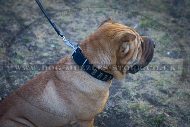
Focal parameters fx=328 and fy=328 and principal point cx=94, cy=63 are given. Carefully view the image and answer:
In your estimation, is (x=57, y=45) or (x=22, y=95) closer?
(x=22, y=95)

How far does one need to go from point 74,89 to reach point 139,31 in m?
3.24

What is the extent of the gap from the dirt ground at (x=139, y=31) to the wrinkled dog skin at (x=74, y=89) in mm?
1025

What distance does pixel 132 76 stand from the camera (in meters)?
5.73

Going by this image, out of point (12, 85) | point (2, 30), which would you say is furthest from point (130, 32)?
point (2, 30)

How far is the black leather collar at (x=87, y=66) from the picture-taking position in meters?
3.83

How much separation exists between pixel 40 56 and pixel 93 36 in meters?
2.43

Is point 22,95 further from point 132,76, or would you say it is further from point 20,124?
point 132,76

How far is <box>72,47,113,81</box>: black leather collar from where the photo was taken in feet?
12.6

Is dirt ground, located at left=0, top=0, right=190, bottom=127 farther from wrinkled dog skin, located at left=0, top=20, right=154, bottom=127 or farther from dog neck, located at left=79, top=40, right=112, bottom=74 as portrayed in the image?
dog neck, located at left=79, top=40, right=112, bottom=74

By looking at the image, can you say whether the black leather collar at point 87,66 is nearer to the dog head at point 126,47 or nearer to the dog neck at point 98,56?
the dog neck at point 98,56

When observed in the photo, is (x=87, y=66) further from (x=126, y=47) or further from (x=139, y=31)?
(x=139, y=31)

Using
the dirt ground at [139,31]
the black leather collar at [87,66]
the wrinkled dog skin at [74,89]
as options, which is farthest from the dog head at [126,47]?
the dirt ground at [139,31]

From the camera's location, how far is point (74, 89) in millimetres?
3936

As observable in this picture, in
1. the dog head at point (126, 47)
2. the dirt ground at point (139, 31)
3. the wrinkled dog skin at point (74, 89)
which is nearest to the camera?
the dog head at point (126, 47)
